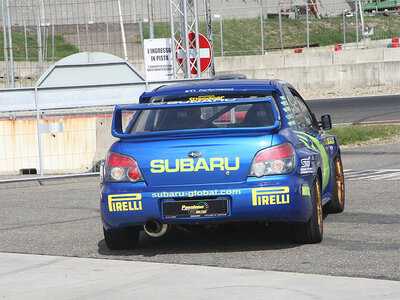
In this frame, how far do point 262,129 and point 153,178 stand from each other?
0.97m

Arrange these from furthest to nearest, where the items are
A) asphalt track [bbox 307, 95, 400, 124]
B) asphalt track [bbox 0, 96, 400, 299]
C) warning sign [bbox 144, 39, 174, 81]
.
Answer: asphalt track [bbox 307, 95, 400, 124], warning sign [bbox 144, 39, 174, 81], asphalt track [bbox 0, 96, 400, 299]

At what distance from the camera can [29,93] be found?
1517 centimetres

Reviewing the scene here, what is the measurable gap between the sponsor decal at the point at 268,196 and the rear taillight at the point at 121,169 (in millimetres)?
956

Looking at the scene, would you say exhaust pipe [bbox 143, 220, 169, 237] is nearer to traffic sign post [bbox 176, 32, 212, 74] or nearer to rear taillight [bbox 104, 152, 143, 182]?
rear taillight [bbox 104, 152, 143, 182]

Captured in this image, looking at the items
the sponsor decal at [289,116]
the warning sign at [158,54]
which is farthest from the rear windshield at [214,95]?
the warning sign at [158,54]

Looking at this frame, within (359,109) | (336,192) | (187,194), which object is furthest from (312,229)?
(359,109)

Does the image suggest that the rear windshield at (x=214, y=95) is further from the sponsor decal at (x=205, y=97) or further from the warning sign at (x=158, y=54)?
the warning sign at (x=158, y=54)

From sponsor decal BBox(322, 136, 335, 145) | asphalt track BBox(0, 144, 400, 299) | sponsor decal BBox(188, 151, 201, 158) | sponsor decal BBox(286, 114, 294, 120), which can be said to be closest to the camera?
asphalt track BBox(0, 144, 400, 299)

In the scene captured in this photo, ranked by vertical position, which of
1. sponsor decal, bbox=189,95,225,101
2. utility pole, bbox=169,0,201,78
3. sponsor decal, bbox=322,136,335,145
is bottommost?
sponsor decal, bbox=322,136,335,145

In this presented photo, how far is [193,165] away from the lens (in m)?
7.16

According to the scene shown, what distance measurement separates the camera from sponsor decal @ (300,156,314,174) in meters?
7.31

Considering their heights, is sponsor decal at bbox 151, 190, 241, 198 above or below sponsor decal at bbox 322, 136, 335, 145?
below

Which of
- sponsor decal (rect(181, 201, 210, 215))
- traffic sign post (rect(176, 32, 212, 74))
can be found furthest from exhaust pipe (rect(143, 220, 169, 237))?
traffic sign post (rect(176, 32, 212, 74))

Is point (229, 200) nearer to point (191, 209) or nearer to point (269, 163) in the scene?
point (191, 209)
